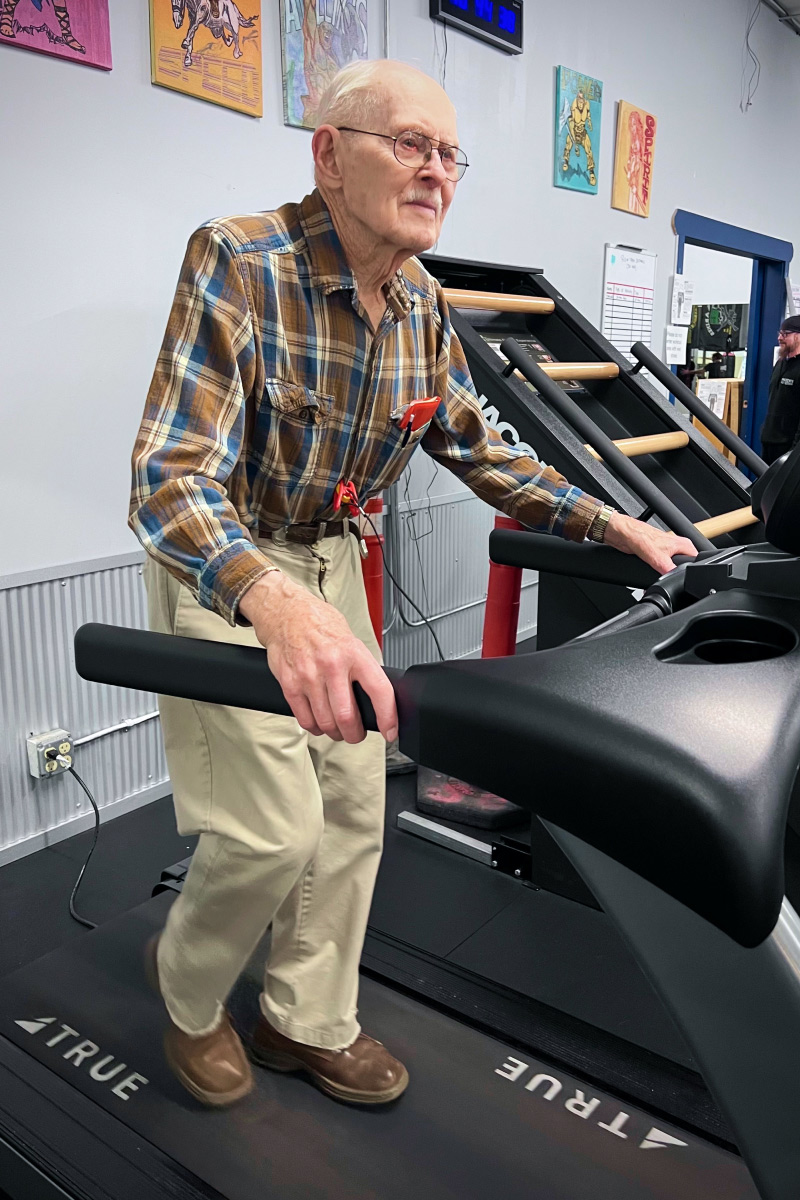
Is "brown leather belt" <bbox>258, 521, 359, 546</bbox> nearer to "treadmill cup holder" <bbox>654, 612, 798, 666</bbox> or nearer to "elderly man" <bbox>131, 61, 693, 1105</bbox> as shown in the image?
"elderly man" <bbox>131, 61, 693, 1105</bbox>

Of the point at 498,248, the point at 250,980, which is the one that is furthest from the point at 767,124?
the point at 250,980

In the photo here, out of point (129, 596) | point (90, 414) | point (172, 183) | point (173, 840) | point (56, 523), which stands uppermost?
point (172, 183)

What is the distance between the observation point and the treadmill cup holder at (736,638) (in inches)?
37.5

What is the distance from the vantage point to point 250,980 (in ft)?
6.27

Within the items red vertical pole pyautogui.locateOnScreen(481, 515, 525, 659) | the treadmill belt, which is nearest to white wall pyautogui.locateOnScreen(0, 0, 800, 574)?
red vertical pole pyautogui.locateOnScreen(481, 515, 525, 659)

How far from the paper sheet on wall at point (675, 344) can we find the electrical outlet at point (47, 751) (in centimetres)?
426

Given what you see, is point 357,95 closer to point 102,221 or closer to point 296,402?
point 296,402

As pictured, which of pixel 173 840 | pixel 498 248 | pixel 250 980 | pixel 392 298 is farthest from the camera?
pixel 498 248

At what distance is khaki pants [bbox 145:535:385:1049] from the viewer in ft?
5.09

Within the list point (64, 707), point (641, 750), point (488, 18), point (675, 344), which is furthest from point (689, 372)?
point (641, 750)

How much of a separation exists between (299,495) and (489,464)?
0.45m

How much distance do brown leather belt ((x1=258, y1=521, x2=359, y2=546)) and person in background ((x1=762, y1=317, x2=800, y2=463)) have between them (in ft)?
16.1

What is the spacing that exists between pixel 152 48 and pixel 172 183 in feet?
1.08

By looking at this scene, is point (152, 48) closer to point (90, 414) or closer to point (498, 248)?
point (90, 414)
